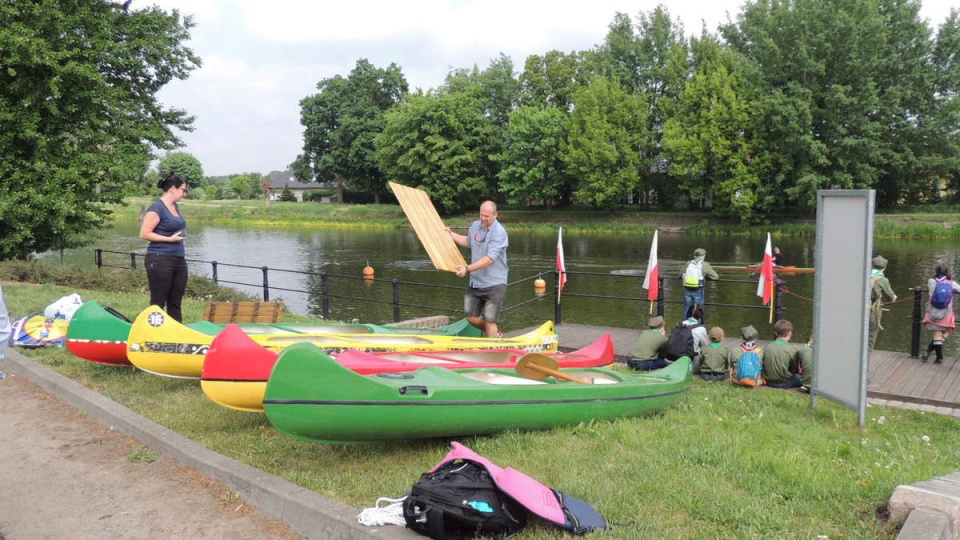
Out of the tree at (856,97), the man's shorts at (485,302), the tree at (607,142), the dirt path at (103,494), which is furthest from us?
the tree at (607,142)

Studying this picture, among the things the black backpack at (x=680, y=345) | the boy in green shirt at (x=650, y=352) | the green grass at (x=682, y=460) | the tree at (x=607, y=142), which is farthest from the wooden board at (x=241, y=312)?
the tree at (x=607, y=142)

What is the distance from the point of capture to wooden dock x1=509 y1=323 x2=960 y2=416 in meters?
6.84

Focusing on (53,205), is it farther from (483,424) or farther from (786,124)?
(786,124)

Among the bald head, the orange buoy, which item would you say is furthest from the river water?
the bald head

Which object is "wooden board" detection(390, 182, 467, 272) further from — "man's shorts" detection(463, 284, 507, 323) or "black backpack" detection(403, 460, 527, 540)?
"black backpack" detection(403, 460, 527, 540)

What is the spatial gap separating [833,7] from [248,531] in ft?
136

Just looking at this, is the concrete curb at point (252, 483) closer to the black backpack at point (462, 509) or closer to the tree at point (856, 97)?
the black backpack at point (462, 509)

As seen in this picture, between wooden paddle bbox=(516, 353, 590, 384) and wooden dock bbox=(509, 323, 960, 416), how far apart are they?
149 inches

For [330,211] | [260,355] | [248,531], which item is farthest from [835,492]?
[330,211]

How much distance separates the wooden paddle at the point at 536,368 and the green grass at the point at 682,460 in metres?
0.57

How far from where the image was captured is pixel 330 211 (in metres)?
56.1

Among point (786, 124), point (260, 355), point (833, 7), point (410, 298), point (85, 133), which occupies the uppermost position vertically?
point (833, 7)

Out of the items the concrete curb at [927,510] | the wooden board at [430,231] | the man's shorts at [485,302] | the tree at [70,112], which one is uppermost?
the tree at [70,112]

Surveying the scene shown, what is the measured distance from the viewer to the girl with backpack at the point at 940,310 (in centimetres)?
833
